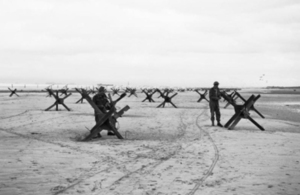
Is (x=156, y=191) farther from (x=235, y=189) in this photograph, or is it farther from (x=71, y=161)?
(x=71, y=161)

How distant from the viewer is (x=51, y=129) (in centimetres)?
1341

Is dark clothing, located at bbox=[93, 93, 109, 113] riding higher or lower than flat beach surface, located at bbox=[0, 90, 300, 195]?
higher

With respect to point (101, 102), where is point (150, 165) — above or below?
below

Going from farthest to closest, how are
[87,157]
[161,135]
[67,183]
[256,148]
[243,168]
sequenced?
[161,135]
[256,148]
[87,157]
[243,168]
[67,183]

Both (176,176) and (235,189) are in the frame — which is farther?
(176,176)

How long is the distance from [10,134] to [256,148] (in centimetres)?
846

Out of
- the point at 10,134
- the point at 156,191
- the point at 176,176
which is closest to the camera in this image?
the point at 156,191

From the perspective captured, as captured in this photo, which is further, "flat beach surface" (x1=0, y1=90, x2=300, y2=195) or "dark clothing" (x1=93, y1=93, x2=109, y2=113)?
"dark clothing" (x1=93, y1=93, x2=109, y2=113)

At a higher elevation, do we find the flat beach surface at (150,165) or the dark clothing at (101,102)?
the dark clothing at (101,102)

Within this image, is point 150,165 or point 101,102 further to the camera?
point 101,102

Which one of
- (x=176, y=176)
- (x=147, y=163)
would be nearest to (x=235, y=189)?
(x=176, y=176)

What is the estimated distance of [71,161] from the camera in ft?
25.0

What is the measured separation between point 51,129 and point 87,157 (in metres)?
5.91

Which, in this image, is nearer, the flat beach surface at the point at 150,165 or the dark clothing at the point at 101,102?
the flat beach surface at the point at 150,165
